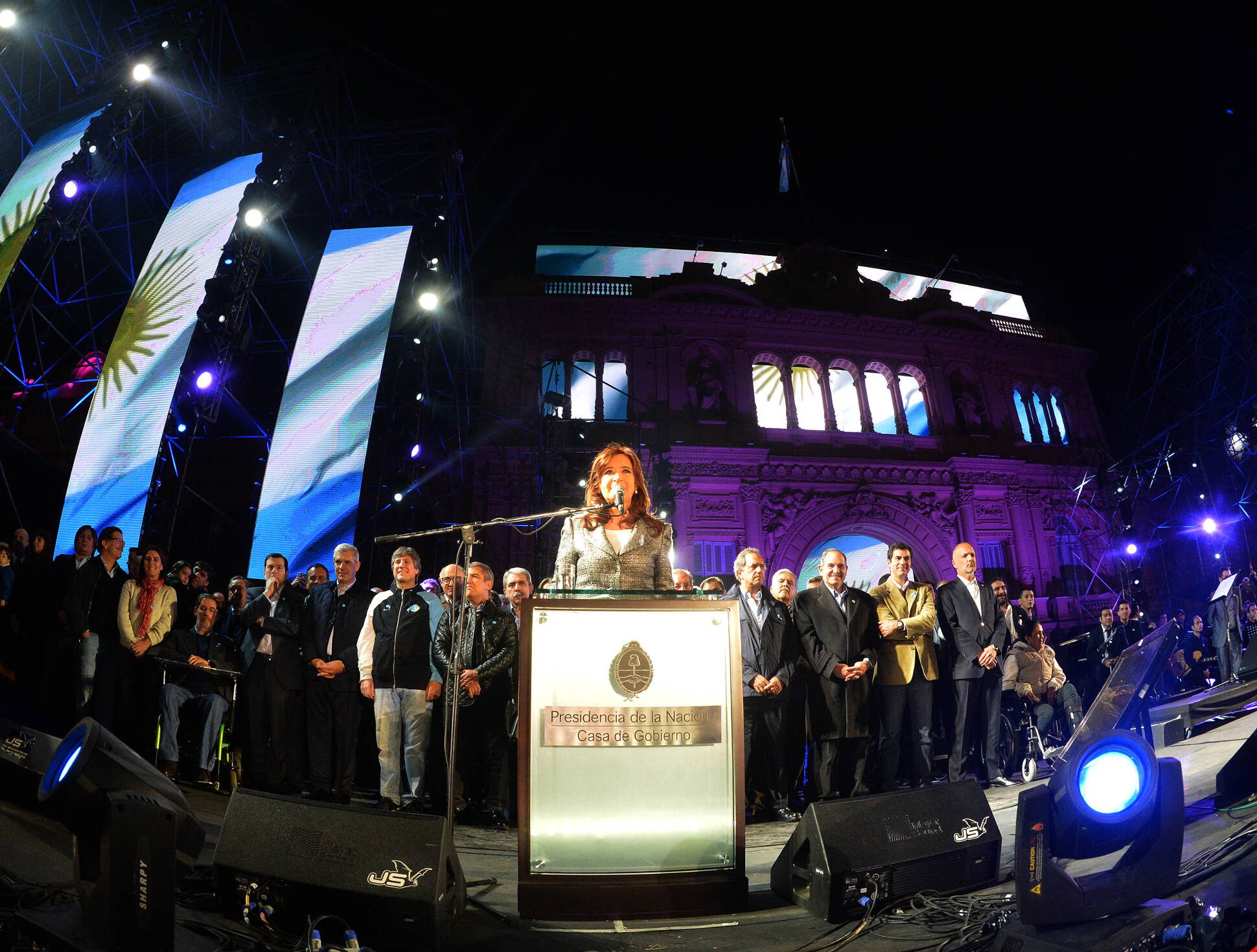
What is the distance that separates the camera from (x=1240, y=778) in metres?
3.38

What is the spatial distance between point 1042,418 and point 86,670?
24.3 meters

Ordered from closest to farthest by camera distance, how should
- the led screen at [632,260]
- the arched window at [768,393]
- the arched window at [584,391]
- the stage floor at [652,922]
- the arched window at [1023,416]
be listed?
1. the stage floor at [652,922]
2. the arched window at [584,391]
3. the arched window at [768,393]
4. the led screen at [632,260]
5. the arched window at [1023,416]

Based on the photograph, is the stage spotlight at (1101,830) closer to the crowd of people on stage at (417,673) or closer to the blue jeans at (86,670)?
the crowd of people on stage at (417,673)

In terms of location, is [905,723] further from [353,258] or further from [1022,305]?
[1022,305]

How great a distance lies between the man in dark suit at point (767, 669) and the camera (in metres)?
5.18

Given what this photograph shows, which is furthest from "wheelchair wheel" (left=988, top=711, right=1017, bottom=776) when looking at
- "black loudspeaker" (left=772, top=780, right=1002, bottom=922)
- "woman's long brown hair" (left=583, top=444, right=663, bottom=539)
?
"woman's long brown hair" (left=583, top=444, right=663, bottom=539)

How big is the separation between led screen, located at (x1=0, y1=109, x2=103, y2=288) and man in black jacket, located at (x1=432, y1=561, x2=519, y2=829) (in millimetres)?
8371

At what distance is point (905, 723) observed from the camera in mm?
6059

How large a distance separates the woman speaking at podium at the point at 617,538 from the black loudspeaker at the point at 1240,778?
307cm

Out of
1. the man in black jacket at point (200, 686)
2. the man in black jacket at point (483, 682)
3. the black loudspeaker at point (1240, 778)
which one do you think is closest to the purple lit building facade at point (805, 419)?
the man in black jacket at point (200, 686)

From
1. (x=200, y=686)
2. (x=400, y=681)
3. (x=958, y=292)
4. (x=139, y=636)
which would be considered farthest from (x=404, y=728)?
(x=958, y=292)

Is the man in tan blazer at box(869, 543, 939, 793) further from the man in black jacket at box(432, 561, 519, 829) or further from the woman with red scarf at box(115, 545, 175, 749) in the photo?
the woman with red scarf at box(115, 545, 175, 749)

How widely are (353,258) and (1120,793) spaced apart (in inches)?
424

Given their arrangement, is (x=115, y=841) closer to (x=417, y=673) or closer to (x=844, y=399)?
(x=417, y=673)
